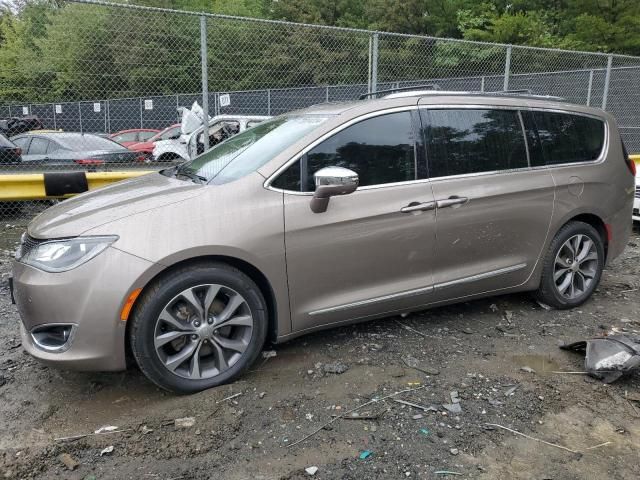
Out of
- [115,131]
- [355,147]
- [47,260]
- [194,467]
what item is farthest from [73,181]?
[115,131]

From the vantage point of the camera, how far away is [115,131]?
1742cm

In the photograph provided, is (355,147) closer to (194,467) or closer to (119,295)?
(119,295)

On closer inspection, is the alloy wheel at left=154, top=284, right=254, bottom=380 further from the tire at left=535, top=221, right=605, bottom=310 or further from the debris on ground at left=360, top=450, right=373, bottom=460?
the tire at left=535, top=221, right=605, bottom=310

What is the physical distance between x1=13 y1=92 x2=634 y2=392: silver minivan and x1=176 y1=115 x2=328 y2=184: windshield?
0.02 meters

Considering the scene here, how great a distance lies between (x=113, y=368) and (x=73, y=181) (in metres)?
4.23

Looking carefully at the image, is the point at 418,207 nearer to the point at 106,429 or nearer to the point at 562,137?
the point at 562,137

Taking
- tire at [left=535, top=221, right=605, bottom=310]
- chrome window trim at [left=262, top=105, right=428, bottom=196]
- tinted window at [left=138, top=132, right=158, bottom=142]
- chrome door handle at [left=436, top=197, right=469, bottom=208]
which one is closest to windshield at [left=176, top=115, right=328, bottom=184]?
chrome window trim at [left=262, top=105, right=428, bottom=196]

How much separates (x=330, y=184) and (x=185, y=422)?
1519 mm

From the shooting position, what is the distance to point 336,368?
11.1ft

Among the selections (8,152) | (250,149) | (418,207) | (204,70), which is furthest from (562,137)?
(8,152)

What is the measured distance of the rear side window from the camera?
4.15m

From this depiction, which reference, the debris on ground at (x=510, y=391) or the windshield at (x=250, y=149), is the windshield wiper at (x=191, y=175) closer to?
the windshield at (x=250, y=149)

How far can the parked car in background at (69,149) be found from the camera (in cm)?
967

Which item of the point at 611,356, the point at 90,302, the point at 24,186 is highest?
the point at 24,186
